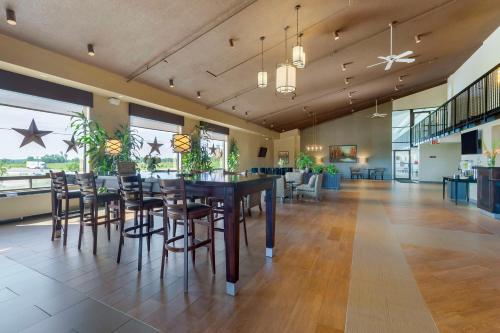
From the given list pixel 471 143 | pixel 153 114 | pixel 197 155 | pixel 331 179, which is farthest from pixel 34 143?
pixel 471 143

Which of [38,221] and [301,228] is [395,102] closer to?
[301,228]

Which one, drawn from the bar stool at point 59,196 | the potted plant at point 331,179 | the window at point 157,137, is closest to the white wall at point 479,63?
the potted plant at point 331,179

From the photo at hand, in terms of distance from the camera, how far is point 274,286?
2.28m

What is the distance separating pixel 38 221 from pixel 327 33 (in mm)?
6972

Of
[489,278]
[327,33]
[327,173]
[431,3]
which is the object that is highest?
[431,3]

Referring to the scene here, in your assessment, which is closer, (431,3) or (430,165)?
(431,3)

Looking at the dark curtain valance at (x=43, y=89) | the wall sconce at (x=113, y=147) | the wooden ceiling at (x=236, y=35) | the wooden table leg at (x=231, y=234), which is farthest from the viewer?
the wall sconce at (x=113, y=147)

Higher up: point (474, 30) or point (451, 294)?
point (474, 30)

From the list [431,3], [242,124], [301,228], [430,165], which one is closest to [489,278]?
[301,228]

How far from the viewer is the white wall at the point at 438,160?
39.8 feet

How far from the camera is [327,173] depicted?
10.2 m

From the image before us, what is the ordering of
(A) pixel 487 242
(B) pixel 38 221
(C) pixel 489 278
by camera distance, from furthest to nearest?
1. (B) pixel 38 221
2. (A) pixel 487 242
3. (C) pixel 489 278

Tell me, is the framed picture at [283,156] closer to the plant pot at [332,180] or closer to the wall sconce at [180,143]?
the plant pot at [332,180]

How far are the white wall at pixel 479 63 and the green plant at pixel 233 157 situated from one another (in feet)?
29.3
